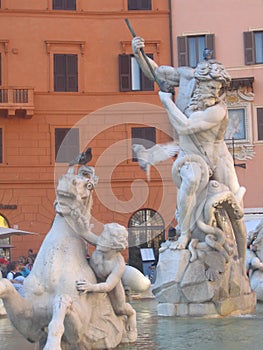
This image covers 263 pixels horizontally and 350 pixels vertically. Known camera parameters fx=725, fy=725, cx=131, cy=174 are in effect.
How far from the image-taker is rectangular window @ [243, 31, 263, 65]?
29734 mm

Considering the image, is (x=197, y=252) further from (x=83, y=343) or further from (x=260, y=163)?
(x=260, y=163)

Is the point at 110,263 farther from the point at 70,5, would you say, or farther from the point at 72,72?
the point at 70,5

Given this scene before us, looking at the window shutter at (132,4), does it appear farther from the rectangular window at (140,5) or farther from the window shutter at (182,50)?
the window shutter at (182,50)

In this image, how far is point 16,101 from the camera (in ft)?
92.2

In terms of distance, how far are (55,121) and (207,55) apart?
22.5 m

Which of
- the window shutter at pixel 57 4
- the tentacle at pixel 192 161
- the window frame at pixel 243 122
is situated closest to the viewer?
the tentacle at pixel 192 161

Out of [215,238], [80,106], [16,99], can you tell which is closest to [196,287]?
[215,238]

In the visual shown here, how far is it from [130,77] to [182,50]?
8.04 feet

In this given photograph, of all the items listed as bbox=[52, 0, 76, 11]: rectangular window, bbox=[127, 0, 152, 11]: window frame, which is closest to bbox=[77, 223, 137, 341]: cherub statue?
bbox=[52, 0, 76, 11]: rectangular window

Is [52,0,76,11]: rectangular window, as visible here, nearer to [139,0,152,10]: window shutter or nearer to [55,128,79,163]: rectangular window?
[139,0,152,10]: window shutter

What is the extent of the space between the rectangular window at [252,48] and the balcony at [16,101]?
8.92 metres

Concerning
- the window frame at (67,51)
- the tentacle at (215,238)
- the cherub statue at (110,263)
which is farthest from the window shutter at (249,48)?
the cherub statue at (110,263)

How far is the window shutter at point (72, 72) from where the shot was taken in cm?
2955

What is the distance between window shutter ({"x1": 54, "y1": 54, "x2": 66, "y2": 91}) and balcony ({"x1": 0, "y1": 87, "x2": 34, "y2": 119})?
1.41 metres
